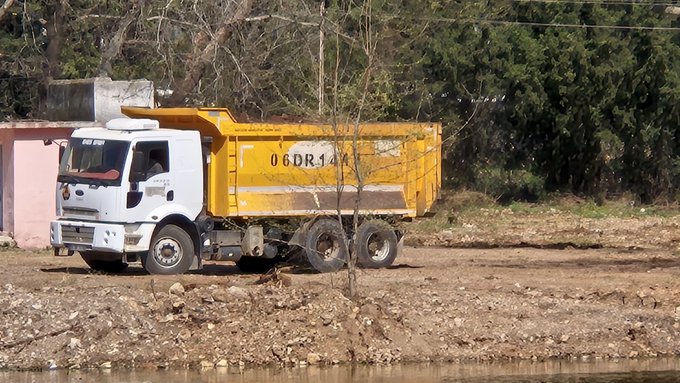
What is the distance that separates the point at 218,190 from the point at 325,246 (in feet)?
6.71

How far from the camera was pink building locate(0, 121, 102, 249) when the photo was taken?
25391 mm

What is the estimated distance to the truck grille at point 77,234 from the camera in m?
20.1

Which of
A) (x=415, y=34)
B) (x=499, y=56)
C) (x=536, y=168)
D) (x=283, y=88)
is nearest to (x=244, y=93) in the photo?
(x=283, y=88)

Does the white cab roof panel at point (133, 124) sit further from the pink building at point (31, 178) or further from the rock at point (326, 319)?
the rock at point (326, 319)

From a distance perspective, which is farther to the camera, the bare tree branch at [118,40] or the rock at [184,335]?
the bare tree branch at [118,40]

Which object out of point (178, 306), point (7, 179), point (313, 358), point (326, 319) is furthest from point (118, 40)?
point (313, 358)

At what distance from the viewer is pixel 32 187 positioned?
25.5 metres

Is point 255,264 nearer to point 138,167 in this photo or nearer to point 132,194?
point 132,194

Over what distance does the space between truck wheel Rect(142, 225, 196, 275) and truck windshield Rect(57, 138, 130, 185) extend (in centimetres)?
128

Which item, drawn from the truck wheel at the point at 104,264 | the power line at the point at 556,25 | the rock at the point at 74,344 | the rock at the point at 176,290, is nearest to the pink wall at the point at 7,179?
the truck wheel at the point at 104,264

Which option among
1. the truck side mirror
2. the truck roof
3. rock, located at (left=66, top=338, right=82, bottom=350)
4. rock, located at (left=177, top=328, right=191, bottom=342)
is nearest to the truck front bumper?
the truck side mirror

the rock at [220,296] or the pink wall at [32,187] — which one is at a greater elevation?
the pink wall at [32,187]

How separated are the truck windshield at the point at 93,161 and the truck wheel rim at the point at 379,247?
4.58 m

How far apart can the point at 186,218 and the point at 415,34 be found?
1589 centimetres
